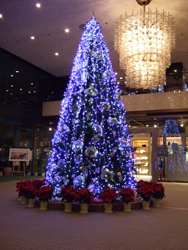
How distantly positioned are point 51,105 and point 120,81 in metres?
4.82

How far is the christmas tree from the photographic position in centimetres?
654

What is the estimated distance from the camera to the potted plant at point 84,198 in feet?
18.8

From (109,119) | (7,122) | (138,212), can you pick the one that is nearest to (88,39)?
(109,119)

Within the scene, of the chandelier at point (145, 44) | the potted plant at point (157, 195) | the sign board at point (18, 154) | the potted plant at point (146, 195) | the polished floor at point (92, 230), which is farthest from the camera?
the sign board at point (18, 154)

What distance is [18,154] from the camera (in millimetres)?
15055

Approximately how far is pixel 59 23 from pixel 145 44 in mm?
4850

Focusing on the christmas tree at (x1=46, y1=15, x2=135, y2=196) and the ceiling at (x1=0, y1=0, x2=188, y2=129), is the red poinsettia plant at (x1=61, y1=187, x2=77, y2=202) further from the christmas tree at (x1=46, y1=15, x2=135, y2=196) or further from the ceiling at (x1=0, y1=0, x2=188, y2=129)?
the ceiling at (x1=0, y1=0, x2=188, y2=129)

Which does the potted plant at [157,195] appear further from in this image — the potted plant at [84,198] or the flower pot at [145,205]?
the potted plant at [84,198]

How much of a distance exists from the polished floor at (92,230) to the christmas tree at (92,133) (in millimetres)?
955

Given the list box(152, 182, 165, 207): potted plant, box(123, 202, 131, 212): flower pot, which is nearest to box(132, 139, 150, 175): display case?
box(152, 182, 165, 207): potted plant

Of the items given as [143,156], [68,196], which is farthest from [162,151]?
[68,196]

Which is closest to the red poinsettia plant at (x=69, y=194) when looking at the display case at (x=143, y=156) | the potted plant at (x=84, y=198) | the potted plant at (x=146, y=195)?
the potted plant at (x=84, y=198)

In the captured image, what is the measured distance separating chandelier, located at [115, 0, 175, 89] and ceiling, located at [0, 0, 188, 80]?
2131 mm

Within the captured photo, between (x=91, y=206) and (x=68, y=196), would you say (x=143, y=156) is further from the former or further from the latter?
(x=68, y=196)
